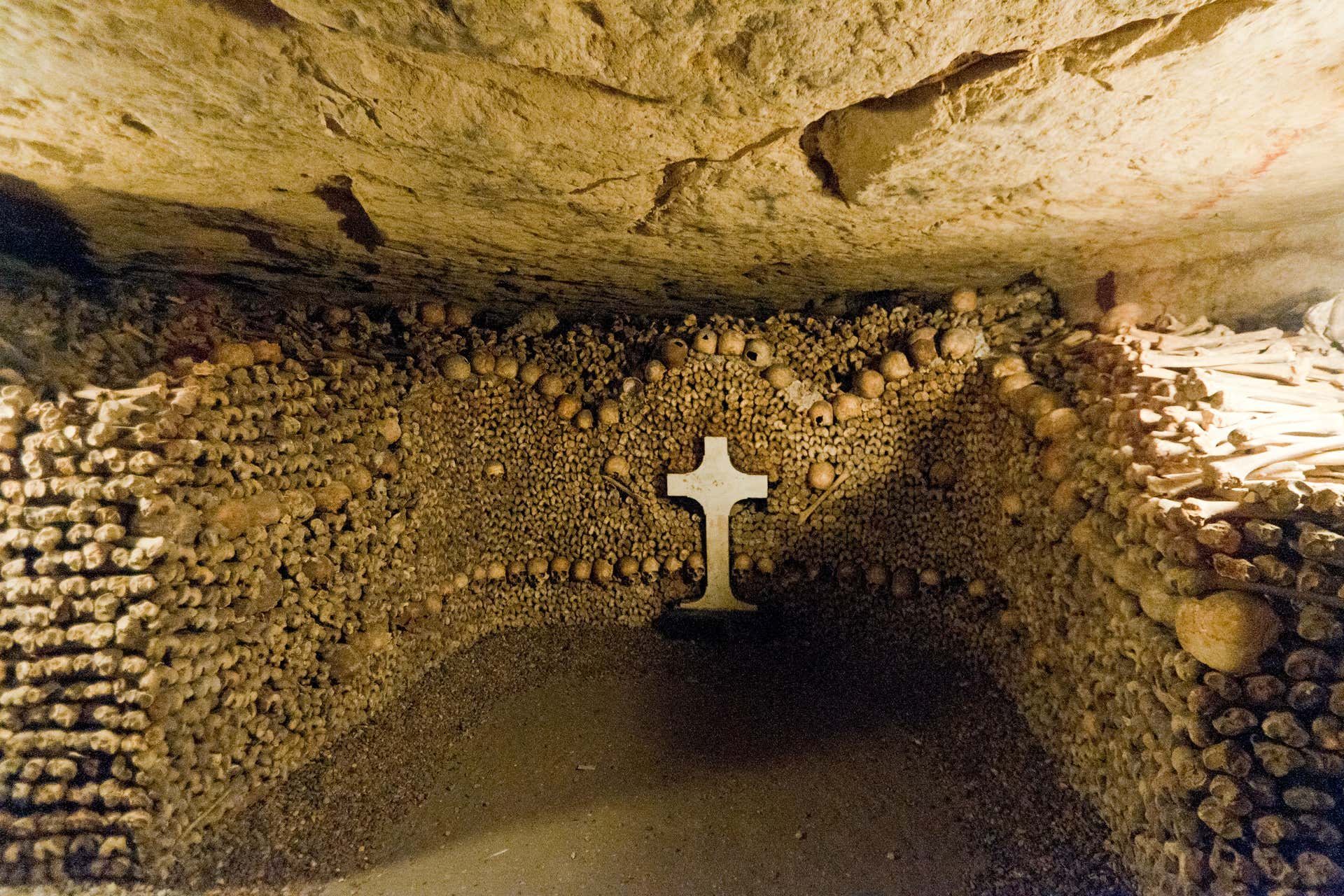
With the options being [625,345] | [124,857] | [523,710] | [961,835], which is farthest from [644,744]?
[625,345]

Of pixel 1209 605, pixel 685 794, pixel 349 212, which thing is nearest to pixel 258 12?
pixel 349 212

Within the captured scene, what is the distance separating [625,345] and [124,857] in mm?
3881

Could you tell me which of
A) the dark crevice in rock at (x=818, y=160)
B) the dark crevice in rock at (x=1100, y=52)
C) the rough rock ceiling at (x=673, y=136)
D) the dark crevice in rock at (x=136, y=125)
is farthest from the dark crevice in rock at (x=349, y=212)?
the dark crevice in rock at (x=1100, y=52)

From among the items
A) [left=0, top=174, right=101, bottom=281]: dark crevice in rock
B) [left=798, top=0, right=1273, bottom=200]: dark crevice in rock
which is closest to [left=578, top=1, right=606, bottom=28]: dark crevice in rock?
[left=798, top=0, right=1273, bottom=200]: dark crevice in rock

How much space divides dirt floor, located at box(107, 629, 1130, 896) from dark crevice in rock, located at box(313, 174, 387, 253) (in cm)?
279

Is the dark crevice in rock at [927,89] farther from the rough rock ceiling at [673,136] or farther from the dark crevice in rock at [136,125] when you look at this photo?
the dark crevice in rock at [136,125]

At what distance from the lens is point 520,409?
4703mm

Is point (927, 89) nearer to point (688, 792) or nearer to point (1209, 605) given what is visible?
point (1209, 605)

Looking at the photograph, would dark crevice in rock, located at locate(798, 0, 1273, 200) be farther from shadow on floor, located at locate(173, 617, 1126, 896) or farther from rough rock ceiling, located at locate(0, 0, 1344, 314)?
shadow on floor, located at locate(173, 617, 1126, 896)

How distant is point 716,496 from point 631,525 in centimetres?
75

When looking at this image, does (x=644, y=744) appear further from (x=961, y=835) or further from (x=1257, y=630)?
(x=1257, y=630)

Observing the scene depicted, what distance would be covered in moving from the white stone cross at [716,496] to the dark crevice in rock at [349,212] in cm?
256

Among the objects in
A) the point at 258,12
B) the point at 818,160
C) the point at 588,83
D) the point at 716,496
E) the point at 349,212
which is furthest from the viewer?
the point at 716,496

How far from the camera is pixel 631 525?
4816mm
